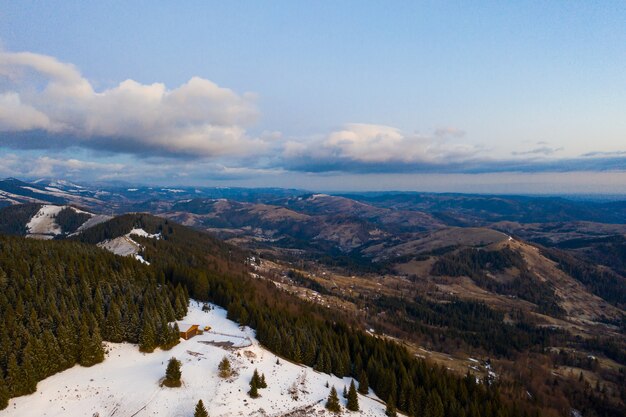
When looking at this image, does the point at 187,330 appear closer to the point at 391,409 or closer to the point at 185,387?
the point at 185,387

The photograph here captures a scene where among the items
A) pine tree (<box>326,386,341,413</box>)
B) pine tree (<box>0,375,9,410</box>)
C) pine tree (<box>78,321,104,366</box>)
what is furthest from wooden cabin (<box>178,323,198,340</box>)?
pine tree (<box>326,386,341,413</box>)

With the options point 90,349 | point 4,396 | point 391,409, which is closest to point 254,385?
point 391,409

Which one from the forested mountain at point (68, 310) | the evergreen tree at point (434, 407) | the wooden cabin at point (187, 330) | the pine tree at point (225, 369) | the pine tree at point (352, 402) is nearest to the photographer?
Answer: the forested mountain at point (68, 310)

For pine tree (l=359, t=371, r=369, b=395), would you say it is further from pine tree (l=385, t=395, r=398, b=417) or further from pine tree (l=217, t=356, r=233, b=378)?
pine tree (l=217, t=356, r=233, b=378)

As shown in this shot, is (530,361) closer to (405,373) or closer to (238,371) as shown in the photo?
(405,373)

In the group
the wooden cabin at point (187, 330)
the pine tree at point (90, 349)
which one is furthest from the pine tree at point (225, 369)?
the pine tree at point (90, 349)

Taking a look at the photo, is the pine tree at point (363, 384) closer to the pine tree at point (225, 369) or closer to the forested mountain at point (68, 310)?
the pine tree at point (225, 369)
